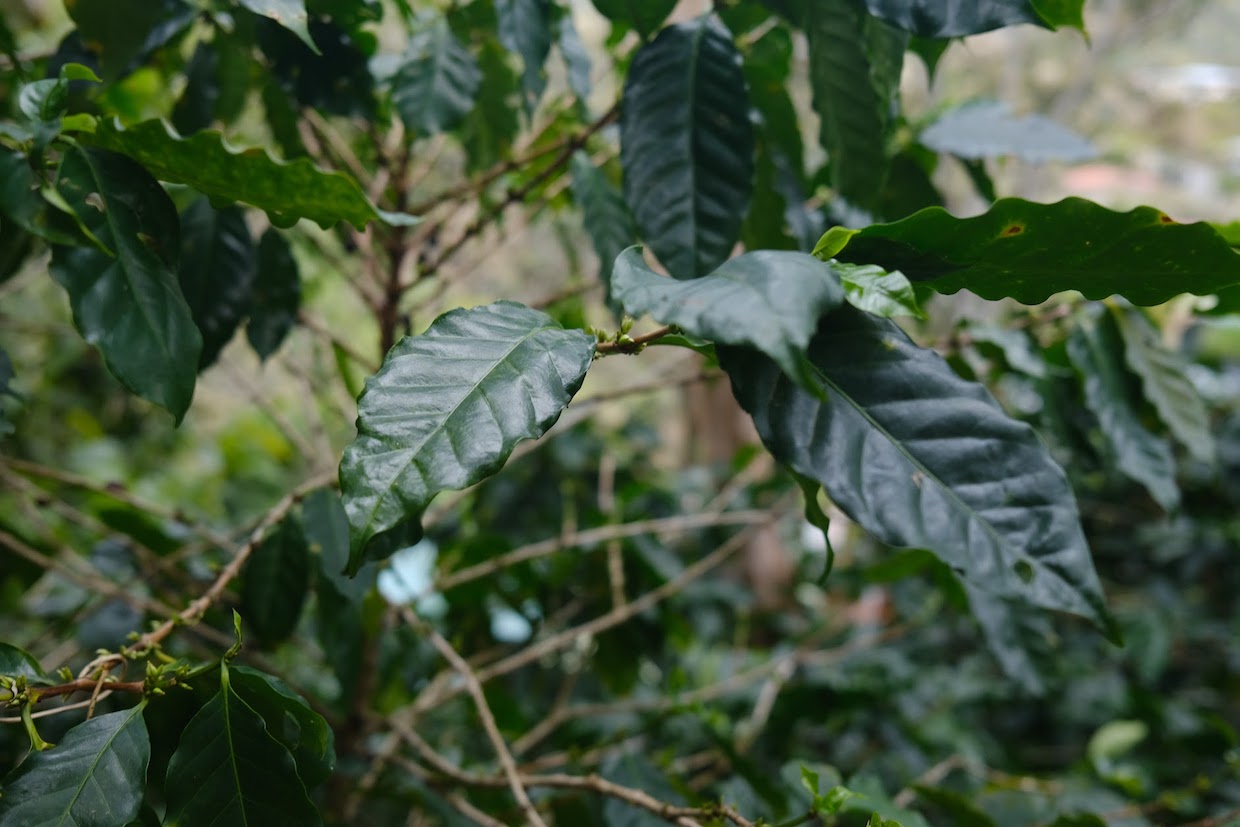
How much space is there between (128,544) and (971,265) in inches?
38.7

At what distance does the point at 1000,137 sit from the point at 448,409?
29.2 inches

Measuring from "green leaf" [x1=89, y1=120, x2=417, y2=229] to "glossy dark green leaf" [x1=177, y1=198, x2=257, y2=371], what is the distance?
0.23 m

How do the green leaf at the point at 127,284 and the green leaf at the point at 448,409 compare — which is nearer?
the green leaf at the point at 448,409

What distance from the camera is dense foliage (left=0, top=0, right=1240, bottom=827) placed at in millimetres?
423

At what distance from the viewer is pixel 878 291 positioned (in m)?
0.41

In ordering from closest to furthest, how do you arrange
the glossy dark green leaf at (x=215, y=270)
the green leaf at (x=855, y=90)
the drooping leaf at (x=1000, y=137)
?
the green leaf at (x=855, y=90) < the glossy dark green leaf at (x=215, y=270) < the drooping leaf at (x=1000, y=137)

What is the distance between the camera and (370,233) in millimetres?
1000

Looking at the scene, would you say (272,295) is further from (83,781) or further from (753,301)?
(753,301)

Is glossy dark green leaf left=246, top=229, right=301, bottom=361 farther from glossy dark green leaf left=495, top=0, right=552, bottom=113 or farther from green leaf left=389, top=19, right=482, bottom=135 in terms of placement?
glossy dark green leaf left=495, top=0, right=552, bottom=113

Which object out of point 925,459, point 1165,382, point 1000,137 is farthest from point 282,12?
point 1165,382

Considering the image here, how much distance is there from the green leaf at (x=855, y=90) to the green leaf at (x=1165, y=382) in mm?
298

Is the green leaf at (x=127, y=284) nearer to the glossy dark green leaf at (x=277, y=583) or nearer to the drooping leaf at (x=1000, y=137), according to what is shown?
the glossy dark green leaf at (x=277, y=583)

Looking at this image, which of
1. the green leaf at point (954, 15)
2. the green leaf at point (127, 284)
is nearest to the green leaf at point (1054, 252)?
the green leaf at point (954, 15)

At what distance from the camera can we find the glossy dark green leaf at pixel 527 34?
2.26 ft
